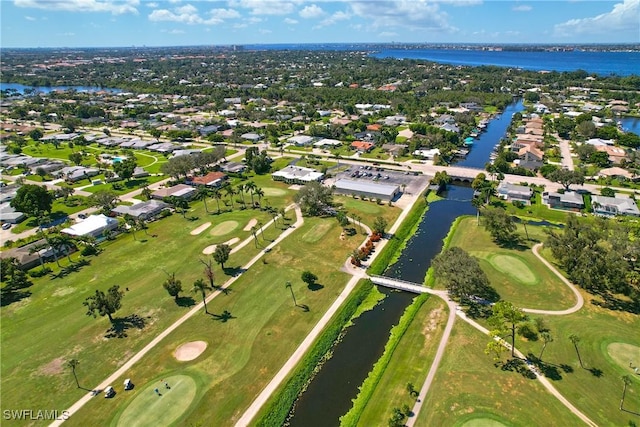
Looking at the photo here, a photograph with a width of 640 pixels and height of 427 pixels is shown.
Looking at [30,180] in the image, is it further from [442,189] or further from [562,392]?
[562,392]

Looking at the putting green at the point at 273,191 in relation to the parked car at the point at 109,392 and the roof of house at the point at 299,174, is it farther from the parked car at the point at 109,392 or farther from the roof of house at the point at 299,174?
the parked car at the point at 109,392

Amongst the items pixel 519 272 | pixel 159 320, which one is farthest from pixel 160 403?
pixel 519 272

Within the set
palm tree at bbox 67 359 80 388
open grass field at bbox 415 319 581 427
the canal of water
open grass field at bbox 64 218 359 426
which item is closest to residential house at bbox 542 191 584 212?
the canal of water

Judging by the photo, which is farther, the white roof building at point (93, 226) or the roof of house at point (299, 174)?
the roof of house at point (299, 174)

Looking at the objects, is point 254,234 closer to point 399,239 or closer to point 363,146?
point 399,239

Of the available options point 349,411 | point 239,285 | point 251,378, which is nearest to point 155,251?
point 239,285

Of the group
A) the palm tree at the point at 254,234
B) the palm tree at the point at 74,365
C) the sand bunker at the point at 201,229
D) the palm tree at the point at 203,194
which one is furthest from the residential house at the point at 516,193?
the palm tree at the point at 74,365
